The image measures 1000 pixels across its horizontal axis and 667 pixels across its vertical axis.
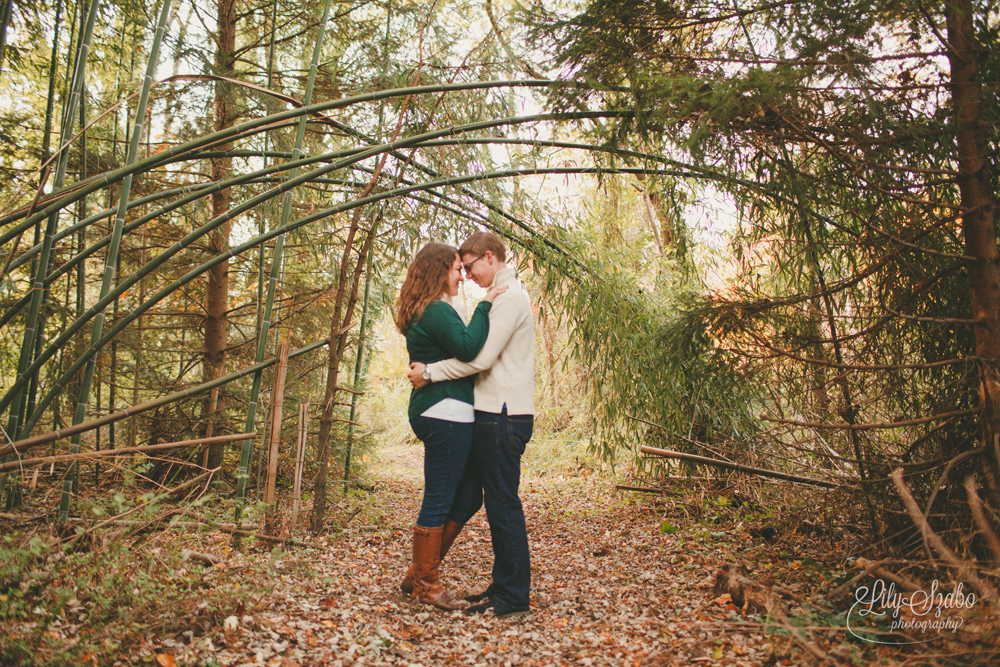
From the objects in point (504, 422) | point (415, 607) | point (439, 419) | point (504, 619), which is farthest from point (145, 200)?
point (504, 619)

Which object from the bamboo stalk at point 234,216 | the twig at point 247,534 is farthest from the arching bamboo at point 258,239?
the twig at point 247,534

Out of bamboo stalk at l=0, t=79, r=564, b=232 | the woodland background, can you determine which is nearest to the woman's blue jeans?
the woodland background

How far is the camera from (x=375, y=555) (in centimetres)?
306

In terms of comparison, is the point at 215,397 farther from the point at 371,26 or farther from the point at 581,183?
the point at 581,183

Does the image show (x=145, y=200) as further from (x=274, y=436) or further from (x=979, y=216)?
(x=979, y=216)

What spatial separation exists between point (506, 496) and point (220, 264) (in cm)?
277

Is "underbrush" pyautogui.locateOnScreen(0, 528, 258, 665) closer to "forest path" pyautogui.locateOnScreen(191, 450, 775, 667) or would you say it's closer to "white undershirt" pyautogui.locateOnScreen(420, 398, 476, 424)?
"forest path" pyautogui.locateOnScreen(191, 450, 775, 667)

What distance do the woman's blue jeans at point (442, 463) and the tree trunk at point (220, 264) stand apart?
2.14 m

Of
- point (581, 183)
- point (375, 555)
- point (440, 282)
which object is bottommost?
point (375, 555)

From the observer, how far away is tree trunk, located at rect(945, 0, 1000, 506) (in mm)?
1830

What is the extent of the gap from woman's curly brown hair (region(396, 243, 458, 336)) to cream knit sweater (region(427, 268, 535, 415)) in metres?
0.24

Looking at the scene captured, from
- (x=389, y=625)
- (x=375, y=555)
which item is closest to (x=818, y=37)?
(x=389, y=625)

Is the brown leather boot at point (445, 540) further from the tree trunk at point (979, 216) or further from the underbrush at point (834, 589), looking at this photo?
the tree trunk at point (979, 216)

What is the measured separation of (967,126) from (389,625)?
2467 mm
